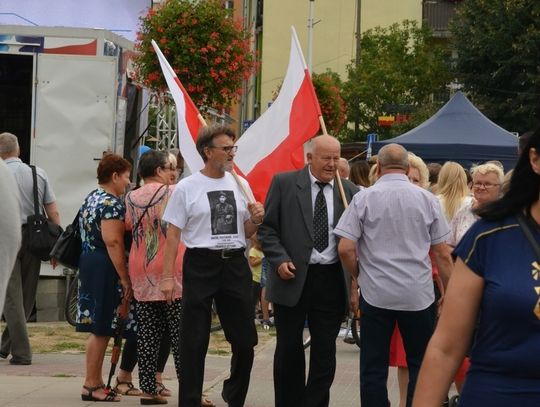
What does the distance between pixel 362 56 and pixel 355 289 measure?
4346 centimetres

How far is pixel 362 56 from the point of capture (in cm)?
5166

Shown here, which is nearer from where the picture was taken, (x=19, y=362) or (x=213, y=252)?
(x=213, y=252)

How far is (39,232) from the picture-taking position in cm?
1184

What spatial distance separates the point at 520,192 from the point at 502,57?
36.5 m

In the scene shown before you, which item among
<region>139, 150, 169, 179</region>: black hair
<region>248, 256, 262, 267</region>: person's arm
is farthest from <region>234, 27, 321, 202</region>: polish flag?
<region>248, 256, 262, 267</region>: person's arm

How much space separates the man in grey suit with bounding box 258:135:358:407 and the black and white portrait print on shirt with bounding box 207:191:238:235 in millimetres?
219

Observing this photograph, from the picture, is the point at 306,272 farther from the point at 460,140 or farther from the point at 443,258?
the point at 460,140

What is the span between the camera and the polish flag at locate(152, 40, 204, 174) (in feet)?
31.0

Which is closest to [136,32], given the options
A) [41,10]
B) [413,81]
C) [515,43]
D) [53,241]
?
[41,10]

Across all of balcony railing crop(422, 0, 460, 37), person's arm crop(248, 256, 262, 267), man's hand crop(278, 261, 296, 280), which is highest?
balcony railing crop(422, 0, 460, 37)

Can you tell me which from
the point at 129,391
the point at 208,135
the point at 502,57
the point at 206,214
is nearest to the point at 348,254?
the point at 206,214

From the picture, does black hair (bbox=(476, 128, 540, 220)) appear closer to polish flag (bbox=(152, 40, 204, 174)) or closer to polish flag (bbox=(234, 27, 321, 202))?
polish flag (bbox=(152, 40, 204, 174))

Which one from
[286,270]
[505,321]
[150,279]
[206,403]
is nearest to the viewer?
[505,321]

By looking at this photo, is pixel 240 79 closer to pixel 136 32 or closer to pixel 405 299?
pixel 136 32
